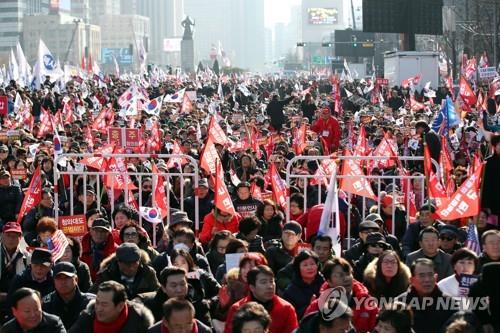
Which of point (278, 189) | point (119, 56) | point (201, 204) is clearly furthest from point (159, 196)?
point (119, 56)

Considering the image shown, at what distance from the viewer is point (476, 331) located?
7.38 metres

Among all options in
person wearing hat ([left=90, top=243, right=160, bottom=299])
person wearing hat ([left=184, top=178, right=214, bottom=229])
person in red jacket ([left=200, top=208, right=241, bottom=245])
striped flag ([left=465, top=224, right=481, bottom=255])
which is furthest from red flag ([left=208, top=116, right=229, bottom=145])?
person wearing hat ([left=90, top=243, right=160, bottom=299])

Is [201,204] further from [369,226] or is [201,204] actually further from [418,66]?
[418,66]

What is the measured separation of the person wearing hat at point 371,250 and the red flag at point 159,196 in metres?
3.26

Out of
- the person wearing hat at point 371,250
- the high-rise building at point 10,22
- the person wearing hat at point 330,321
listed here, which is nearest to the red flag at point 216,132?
the person wearing hat at point 371,250

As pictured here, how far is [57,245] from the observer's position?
10617 millimetres

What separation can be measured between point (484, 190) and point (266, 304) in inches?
149

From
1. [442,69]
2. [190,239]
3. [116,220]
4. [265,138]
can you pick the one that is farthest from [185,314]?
[442,69]

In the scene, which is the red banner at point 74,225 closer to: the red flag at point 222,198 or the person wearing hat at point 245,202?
the red flag at point 222,198

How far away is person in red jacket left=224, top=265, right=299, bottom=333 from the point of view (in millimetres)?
8406

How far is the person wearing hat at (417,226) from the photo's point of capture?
38.8 ft

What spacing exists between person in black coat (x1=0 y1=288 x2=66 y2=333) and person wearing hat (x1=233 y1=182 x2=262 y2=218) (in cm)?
509

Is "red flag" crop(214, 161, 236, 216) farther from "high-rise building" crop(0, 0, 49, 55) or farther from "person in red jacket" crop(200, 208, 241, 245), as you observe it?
"high-rise building" crop(0, 0, 49, 55)

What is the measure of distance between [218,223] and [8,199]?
348 centimetres
